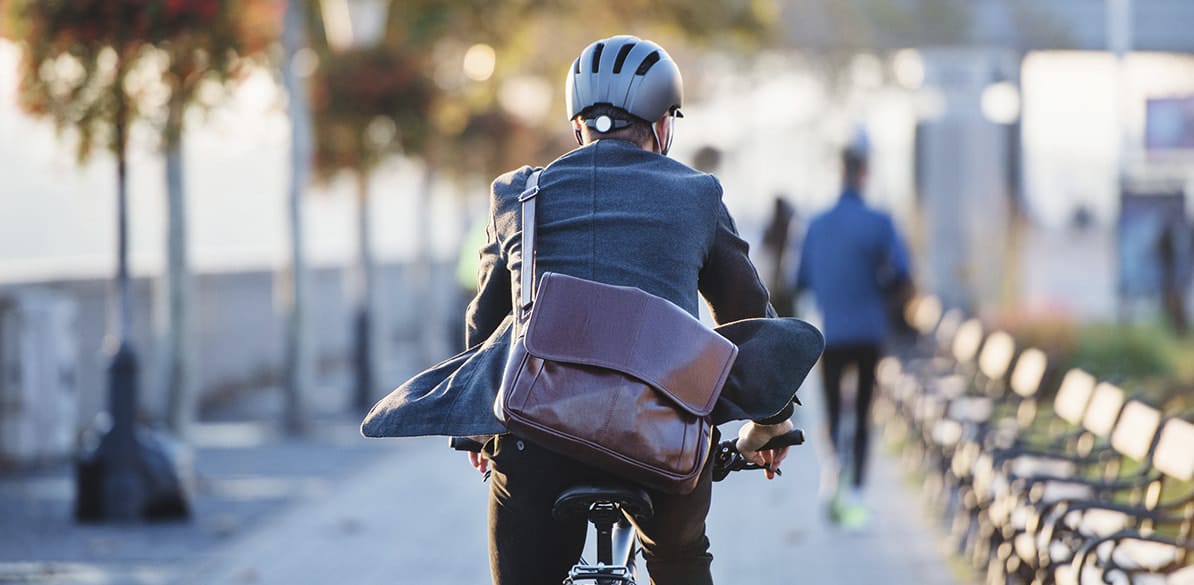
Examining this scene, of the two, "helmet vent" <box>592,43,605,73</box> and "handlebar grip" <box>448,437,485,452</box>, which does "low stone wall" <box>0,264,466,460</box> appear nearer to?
"handlebar grip" <box>448,437,485,452</box>

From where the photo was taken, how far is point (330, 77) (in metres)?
17.7

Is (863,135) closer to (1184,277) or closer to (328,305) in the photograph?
(1184,277)

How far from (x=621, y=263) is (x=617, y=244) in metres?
0.04

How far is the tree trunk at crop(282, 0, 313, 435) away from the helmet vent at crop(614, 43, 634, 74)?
11109mm

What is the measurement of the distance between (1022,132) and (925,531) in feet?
56.5

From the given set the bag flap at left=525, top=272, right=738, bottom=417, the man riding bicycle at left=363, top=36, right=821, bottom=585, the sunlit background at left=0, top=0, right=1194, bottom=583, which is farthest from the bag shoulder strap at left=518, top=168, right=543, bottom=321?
the sunlit background at left=0, top=0, right=1194, bottom=583

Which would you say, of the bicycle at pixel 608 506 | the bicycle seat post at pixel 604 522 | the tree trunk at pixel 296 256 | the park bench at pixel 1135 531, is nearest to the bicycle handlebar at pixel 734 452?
the bicycle at pixel 608 506

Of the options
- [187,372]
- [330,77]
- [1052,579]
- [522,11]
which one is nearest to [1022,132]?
[522,11]

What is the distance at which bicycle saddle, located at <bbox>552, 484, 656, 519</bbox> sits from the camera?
3684 mm

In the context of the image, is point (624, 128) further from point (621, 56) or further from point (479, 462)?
point (479, 462)

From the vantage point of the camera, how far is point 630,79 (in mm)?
3986

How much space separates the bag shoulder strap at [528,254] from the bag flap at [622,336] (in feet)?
0.42

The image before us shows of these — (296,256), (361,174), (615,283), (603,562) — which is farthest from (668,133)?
(361,174)

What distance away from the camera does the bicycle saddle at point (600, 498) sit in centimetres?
368
